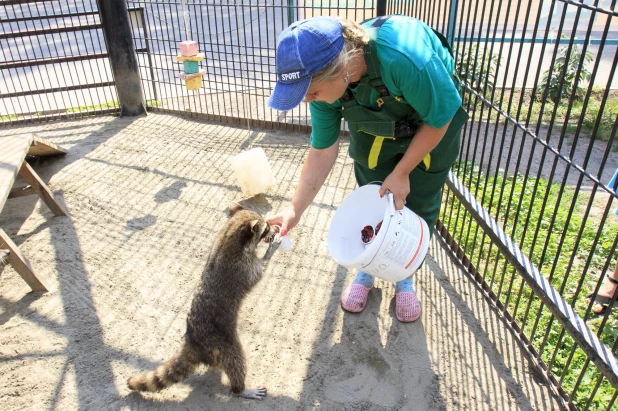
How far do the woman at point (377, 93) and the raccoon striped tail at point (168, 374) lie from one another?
942 millimetres

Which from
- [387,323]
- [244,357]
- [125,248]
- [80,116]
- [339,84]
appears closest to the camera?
[339,84]

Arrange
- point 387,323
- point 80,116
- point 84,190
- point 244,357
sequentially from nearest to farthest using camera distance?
point 244,357
point 387,323
point 84,190
point 80,116

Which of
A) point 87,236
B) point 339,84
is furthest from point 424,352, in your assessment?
point 87,236

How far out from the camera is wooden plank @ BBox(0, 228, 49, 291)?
11.8 ft

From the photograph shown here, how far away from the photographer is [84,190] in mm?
5156

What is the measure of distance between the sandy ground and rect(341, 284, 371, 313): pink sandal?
0.06m

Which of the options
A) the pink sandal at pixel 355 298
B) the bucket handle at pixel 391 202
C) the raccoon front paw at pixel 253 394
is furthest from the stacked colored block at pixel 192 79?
the raccoon front paw at pixel 253 394

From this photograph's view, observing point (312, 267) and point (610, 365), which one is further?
point (312, 267)

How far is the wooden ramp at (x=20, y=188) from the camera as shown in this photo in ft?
11.9

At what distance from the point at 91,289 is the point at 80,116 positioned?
424 centimetres

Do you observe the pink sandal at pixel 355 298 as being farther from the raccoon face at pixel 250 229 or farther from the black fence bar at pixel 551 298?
the black fence bar at pixel 551 298

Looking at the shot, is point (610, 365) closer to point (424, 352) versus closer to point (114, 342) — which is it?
point (424, 352)

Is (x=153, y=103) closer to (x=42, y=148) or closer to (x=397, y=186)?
(x=42, y=148)

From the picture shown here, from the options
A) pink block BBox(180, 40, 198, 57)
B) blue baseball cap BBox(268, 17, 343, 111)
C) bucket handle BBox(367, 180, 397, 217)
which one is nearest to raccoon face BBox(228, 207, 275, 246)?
bucket handle BBox(367, 180, 397, 217)
